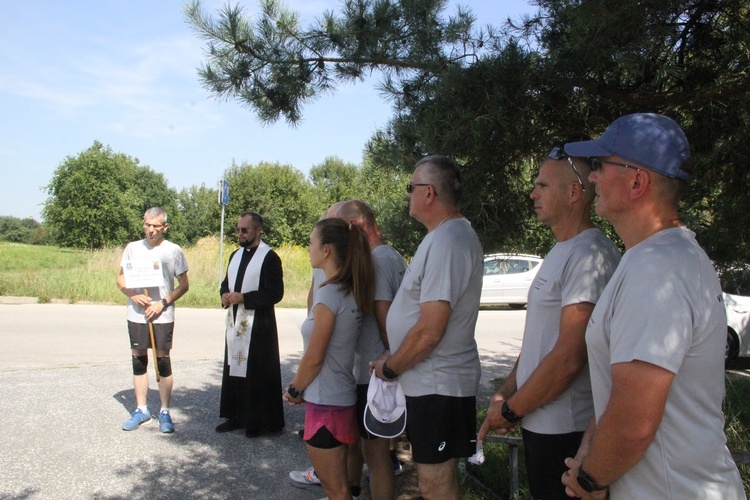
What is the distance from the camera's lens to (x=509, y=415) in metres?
2.51

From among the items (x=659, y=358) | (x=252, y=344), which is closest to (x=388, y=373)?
(x=659, y=358)

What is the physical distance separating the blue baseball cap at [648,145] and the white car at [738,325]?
8.90 meters

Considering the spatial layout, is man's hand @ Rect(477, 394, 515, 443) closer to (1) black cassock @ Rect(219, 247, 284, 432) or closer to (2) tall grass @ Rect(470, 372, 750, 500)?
(2) tall grass @ Rect(470, 372, 750, 500)

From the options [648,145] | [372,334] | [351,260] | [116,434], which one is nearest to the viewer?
[648,145]

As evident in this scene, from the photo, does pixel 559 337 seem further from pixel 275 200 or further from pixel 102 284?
pixel 275 200

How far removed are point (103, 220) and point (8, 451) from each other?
4195cm

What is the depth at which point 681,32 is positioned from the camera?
3473mm

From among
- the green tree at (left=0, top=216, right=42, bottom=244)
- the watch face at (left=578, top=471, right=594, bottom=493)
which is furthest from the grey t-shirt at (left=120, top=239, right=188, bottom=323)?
the green tree at (left=0, top=216, right=42, bottom=244)

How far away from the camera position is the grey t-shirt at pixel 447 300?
2.93 metres

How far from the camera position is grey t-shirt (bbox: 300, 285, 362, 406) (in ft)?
11.0

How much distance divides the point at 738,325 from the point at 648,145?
9390 millimetres

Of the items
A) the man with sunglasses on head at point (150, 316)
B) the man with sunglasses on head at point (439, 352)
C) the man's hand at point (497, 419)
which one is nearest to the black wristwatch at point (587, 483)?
the man's hand at point (497, 419)

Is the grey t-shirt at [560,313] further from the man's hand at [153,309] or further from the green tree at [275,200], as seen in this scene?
the green tree at [275,200]

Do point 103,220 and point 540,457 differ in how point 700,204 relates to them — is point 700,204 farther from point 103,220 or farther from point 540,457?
point 103,220
